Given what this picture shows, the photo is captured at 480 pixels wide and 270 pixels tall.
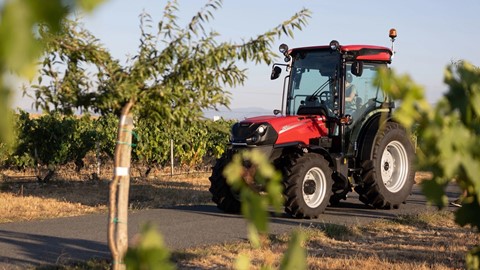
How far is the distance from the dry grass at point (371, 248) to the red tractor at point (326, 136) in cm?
98

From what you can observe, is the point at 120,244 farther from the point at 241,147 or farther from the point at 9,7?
the point at 241,147

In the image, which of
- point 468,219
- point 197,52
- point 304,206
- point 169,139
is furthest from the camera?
point 169,139

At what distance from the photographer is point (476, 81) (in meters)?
1.66

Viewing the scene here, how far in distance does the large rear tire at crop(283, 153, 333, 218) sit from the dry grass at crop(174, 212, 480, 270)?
77 cm

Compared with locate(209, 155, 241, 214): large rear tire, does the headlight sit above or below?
above

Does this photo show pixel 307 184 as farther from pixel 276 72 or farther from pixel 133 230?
pixel 133 230

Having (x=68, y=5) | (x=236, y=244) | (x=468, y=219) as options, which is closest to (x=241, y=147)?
(x=236, y=244)

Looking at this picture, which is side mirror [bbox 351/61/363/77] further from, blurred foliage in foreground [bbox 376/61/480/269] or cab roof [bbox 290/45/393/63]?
blurred foliage in foreground [bbox 376/61/480/269]

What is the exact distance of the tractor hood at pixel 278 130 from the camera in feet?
31.9

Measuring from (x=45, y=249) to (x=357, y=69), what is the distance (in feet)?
15.9

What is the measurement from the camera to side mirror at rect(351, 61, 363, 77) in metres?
9.58

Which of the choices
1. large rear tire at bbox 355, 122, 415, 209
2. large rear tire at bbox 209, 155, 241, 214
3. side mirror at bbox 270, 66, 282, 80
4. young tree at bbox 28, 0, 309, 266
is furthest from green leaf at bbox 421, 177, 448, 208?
side mirror at bbox 270, 66, 282, 80

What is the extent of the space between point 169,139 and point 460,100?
1716cm

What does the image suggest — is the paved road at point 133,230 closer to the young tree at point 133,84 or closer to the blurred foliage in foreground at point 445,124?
the young tree at point 133,84
